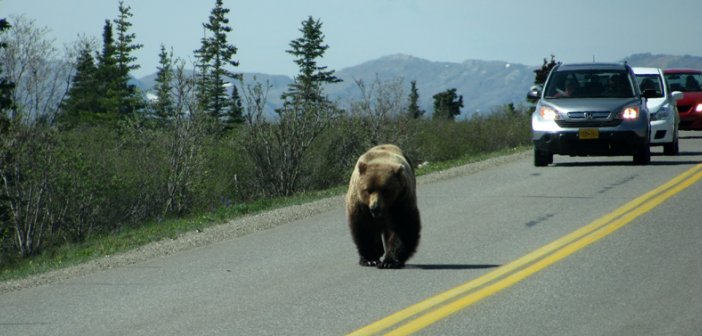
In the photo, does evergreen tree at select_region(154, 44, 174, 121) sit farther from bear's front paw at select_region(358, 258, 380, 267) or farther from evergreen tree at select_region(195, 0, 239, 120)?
evergreen tree at select_region(195, 0, 239, 120)

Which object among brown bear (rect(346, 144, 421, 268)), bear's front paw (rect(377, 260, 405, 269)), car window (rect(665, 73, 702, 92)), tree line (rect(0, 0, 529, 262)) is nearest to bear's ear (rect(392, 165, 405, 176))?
brown bear (rect(346, 144, 421, 268))

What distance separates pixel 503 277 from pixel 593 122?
38.9 feet

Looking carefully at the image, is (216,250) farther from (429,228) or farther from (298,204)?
(298,204)

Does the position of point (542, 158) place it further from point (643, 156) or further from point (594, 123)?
point (643, 156)

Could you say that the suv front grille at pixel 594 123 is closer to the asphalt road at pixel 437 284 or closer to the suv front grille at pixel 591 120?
the suv front grille at pixel 591 120

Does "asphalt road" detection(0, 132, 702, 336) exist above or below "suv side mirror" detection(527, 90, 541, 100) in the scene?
below

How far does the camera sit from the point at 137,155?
23281 millimetres

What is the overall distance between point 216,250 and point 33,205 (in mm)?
8896

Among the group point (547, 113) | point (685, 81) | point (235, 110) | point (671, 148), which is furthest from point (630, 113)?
point (235, 110)

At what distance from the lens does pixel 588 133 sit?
20.4m

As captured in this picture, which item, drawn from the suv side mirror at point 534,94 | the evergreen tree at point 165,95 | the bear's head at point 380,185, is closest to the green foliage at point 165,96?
the evergreen tree at point 165,95

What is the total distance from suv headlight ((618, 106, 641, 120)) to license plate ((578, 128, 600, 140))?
1.91ft

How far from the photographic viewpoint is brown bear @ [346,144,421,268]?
9.51 meters

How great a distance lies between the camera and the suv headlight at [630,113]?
2064 centimetres
